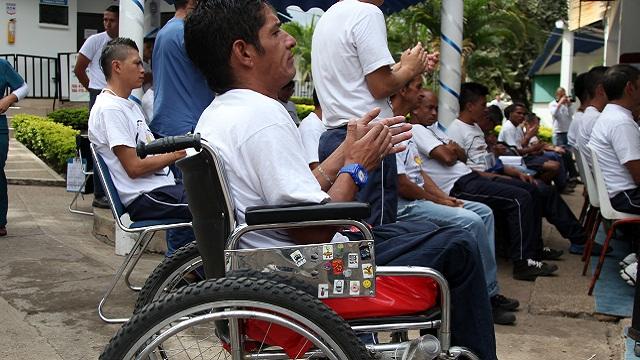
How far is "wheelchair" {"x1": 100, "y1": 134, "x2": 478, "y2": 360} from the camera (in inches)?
88.0

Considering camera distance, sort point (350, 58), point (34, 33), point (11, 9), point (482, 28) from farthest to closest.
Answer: point (482, 28) < point (34, 33) < point (11, 9) < point (350, 58)

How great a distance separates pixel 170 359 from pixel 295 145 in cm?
125

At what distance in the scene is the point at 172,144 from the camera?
7.82 ft

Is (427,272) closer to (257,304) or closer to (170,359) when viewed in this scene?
(257,304)

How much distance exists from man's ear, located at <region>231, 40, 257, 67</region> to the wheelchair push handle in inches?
13.9

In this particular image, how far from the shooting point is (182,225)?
14.1 feet

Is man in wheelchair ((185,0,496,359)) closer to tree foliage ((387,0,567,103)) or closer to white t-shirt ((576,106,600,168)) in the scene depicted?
white t-shirt ((576,106,600,168))

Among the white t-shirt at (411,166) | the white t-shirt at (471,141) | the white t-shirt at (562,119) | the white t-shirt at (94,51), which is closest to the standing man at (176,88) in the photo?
the white t-shirt at (411,166)

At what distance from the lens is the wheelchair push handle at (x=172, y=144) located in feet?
7.64

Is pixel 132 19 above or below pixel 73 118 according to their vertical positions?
above

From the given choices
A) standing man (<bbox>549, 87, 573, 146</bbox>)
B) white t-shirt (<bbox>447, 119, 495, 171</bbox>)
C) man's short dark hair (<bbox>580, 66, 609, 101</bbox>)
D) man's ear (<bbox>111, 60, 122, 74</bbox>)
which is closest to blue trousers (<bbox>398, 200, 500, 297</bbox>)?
white t-shirt (<bbox>447, 119, 495, 171</bbox>)

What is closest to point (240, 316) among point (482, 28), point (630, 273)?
point (630, 273)

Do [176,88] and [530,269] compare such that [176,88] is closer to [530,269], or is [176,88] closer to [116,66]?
[116,66]

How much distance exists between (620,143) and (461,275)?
3.26m
